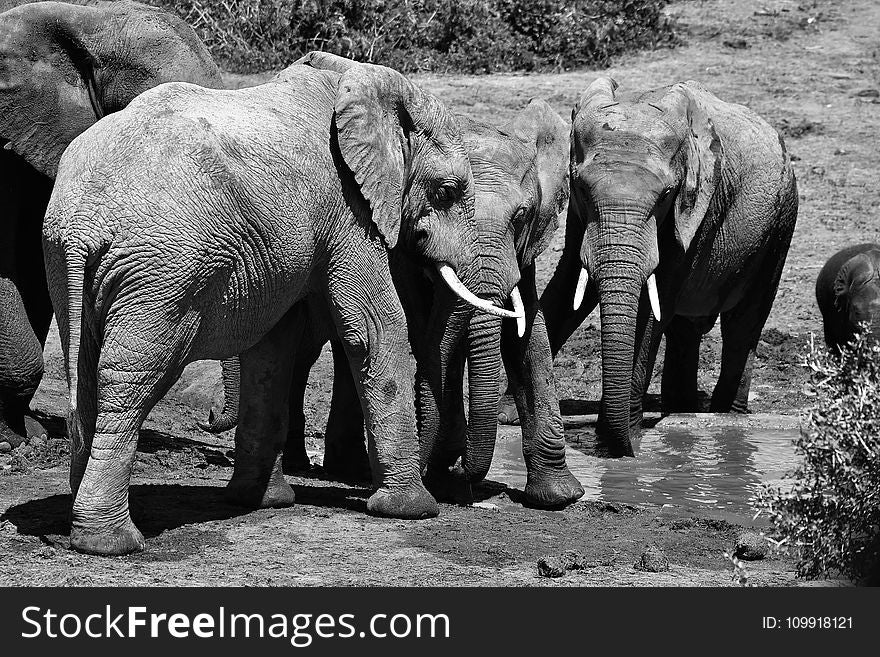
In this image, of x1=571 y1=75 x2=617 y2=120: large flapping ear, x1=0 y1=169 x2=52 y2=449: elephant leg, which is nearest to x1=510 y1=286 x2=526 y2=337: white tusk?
x1=571 y1=75 x2=617 y2=120: large flapping ear

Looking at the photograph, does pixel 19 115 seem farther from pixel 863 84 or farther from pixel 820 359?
pixel 863 84

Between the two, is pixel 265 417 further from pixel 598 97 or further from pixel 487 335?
pixel 598 97

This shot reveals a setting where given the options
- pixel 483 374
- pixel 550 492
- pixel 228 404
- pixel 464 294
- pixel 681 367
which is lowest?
pixel 681 367

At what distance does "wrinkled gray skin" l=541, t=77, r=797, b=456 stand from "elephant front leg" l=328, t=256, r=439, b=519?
220 centimetres

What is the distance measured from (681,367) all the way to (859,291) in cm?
130

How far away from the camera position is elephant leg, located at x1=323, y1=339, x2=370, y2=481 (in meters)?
7.69

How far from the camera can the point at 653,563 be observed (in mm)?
5836

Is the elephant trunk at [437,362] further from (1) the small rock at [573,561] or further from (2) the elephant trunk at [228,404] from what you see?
(2) the elephant trunk at [228,404]

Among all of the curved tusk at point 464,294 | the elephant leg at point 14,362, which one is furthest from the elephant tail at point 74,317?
the elephant leg at point 14,362

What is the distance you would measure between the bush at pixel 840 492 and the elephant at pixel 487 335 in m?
2.03

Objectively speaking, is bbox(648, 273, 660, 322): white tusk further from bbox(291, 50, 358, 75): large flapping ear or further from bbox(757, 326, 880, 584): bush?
bbox(757, 326, 880, 584): bush

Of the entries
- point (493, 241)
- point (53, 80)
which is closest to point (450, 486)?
point (493, 241)

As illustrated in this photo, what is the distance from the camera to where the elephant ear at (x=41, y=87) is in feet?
25.3

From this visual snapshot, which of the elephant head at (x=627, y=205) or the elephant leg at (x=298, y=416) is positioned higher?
the elephant head at (x=627, y=205)
